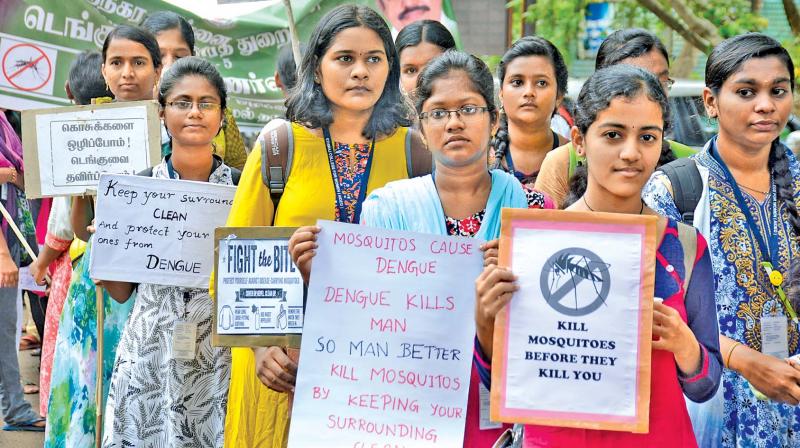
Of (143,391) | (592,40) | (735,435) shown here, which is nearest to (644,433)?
(735,435)

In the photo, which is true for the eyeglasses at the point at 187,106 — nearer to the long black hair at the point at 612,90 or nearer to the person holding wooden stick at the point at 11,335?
the long black hair at the point at 612,90

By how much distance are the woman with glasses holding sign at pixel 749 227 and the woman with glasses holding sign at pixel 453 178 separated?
70 centimetres

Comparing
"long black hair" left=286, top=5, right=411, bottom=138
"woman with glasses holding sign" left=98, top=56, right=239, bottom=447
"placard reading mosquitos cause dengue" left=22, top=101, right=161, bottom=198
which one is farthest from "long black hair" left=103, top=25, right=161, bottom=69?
"long black hair" left=286, top=5, right=411, bottom=138

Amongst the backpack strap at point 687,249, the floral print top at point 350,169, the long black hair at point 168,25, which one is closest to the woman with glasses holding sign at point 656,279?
the backpack strap at point 687,249

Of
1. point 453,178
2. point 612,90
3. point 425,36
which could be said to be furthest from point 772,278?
point 425,36

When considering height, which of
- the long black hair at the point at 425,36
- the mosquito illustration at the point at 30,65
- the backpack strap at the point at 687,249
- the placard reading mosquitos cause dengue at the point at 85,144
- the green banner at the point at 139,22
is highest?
the green banner at the point at 139,22

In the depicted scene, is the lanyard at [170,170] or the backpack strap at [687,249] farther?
the lanyard at [170,170]

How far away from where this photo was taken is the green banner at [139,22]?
888 centimetres

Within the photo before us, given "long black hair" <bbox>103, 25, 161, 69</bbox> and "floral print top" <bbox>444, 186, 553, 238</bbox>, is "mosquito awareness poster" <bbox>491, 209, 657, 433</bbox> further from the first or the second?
"long black hair" <bbox>103, 25, 161, 69</bbox>

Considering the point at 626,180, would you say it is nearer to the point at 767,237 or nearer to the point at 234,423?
the point at 767,237

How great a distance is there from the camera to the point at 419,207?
3.50 metres

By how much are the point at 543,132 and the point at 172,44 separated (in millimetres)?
2395

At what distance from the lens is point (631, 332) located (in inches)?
116

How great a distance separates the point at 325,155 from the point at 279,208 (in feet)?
0.86
